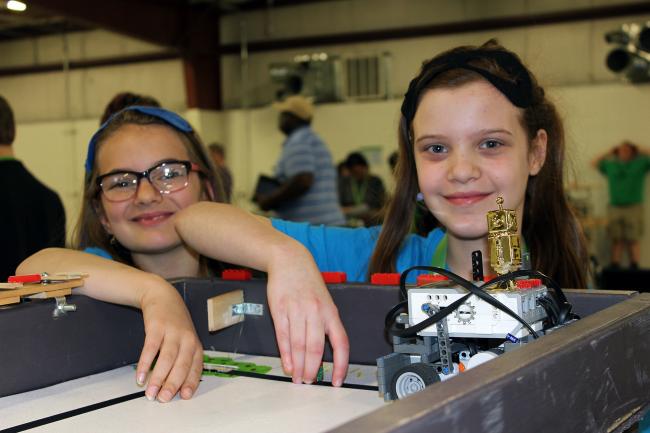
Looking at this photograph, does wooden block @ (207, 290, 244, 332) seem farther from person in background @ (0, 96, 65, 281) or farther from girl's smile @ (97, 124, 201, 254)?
person in background @ (0, 96, 65, 281)

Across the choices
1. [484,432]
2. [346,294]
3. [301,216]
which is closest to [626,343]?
[484,432]

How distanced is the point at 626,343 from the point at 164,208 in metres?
1.01

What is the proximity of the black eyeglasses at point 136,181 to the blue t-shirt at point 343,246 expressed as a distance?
24 centimetres

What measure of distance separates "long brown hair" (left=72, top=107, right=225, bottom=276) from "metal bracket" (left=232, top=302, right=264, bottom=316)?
377mm

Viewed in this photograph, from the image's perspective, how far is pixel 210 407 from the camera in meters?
0.92

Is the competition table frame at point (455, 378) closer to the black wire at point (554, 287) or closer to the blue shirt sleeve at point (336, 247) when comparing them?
the black wire at point (554, 287)

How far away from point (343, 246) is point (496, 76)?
508mm

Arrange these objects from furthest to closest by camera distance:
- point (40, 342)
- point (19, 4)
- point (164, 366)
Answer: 1. point (19, 4)
2. point (40, 342)
3. point (164, 366)

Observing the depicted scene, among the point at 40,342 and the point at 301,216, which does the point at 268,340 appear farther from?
the point at 301,216

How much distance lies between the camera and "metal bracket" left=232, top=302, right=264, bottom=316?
1.26 m

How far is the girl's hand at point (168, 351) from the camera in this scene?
968mm

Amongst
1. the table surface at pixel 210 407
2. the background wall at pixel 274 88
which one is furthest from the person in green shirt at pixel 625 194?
the table surface at pixel 210 407

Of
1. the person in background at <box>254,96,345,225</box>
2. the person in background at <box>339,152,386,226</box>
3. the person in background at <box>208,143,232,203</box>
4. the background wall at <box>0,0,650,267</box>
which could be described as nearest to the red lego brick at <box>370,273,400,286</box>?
the person in background at <box>208,143,232,203</box>

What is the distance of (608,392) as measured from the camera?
782mm
